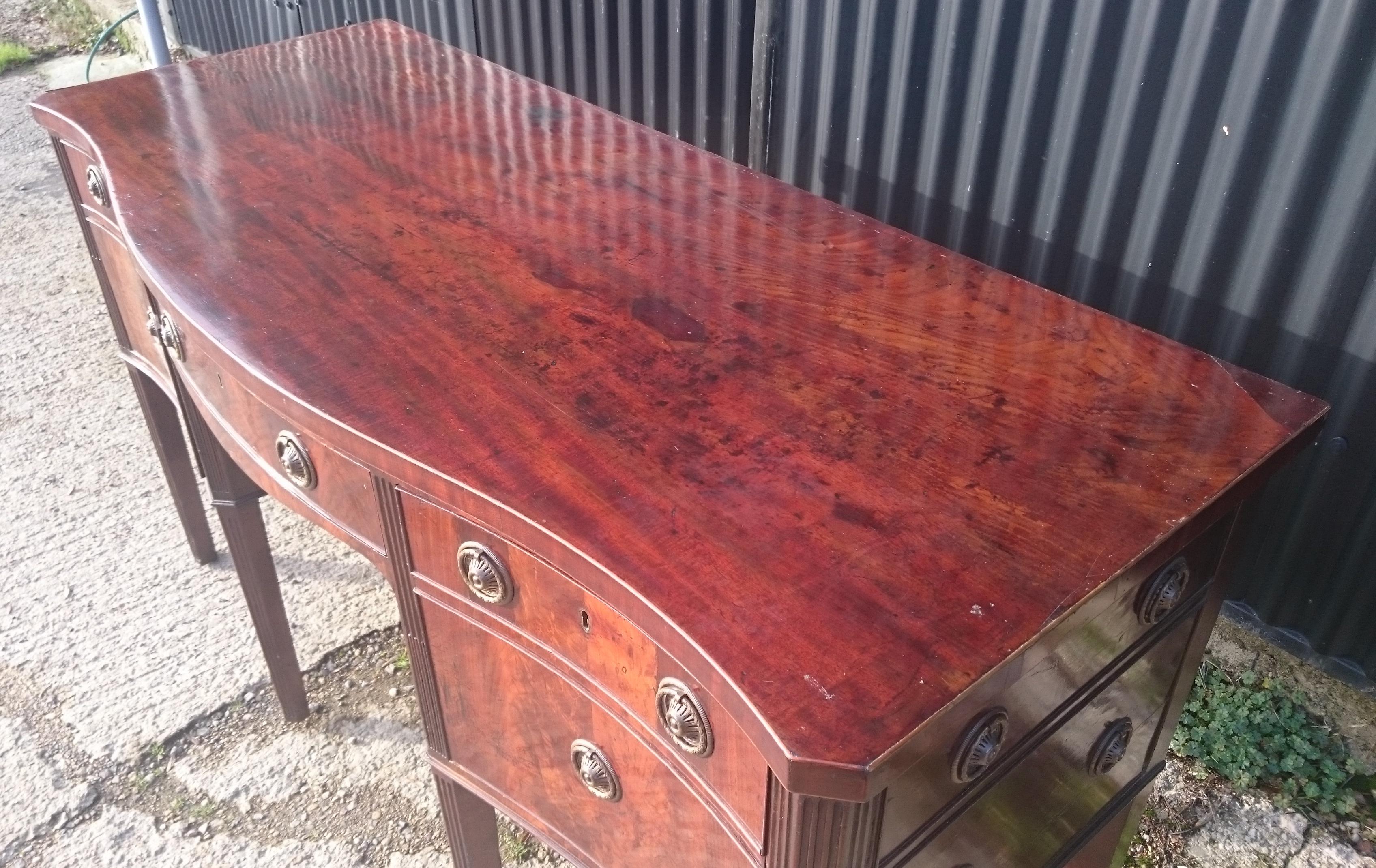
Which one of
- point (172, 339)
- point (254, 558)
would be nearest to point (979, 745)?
point (172, 339)

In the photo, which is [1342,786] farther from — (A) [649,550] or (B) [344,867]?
(B) [344,867]

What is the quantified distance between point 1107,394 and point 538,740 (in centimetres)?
64

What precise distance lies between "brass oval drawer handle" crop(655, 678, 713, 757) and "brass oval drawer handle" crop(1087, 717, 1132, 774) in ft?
1.48

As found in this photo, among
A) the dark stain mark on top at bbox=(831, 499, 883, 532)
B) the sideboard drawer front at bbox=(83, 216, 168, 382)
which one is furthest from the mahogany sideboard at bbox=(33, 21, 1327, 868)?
the sideboard drawer front at bbox=(83, 216, 168, 382)

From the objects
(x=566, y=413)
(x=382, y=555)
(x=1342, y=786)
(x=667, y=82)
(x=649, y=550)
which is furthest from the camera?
(x=667, y=82)

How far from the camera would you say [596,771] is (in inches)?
42.0

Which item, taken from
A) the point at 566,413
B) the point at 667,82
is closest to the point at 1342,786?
the point at 566,413

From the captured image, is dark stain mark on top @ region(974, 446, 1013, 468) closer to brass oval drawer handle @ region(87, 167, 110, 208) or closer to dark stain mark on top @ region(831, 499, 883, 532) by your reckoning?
dark stain mark on top @ region(831, 499, 883, 532)

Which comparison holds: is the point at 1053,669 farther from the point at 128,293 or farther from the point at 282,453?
the point at 128,293

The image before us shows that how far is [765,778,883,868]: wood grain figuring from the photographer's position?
80cm

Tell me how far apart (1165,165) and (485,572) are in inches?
40.0

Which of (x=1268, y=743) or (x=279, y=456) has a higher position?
(x=279, y=456)

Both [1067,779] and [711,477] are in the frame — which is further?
[1067,779]

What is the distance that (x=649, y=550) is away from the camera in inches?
34.8
